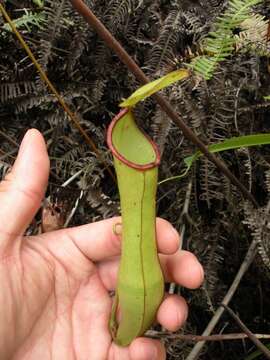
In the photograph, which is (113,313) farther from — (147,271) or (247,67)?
(247,67)

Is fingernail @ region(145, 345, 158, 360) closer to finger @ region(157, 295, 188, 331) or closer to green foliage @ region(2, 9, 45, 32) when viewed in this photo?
finger @ region(157, 295, 188, 331)

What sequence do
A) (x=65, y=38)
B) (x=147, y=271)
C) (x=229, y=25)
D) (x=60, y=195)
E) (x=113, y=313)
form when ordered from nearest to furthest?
(x=147, y=271)
(x=113, y=313)
(x=229, y=25)
(x=60, y=195)
(x=65, y=38)

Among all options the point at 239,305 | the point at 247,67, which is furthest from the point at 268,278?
the point at 247,67

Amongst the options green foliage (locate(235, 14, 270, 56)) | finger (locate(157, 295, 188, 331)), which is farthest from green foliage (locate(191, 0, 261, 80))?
finger (locate(157, 295, 188, 331))

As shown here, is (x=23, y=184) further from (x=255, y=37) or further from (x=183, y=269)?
(x=255, y=37)

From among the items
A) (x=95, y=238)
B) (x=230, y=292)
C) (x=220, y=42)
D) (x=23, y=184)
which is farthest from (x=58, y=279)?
(x=220, y=42)

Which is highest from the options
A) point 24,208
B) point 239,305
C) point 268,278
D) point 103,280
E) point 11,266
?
point 24,208

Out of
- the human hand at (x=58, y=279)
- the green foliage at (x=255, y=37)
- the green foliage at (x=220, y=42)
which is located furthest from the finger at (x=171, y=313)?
the green foliage at (x=255, y=37)

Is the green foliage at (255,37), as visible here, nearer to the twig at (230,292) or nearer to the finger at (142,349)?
the twig at (230,292)
